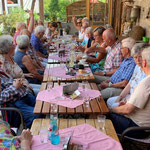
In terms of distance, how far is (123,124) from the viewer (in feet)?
6.50

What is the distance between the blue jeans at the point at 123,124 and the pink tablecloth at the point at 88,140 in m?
0.55

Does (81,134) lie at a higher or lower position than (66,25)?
lower

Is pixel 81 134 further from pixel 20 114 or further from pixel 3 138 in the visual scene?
pixel 20 114

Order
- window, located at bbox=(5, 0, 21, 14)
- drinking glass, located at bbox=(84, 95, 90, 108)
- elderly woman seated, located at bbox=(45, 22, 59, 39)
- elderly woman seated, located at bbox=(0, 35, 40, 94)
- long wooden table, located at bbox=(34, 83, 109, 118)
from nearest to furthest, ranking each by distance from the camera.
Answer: long wooden table, located at bbox=(34, 83, 109, 118)
drinking glass, located at bbox=(84, 95, 90, 108)
elderly woman seated, located at bbox=(0, 35, 40, 94)
elderly woman seated, located at bbox=(45, 22, 59, 39)
window, located at bbox=(5, 0, 21, 14)

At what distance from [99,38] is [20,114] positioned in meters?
2.57

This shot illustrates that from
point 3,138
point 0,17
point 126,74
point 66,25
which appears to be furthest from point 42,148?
point 0,17

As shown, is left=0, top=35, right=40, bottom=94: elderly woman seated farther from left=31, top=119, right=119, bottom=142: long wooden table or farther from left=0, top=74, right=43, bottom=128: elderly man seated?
left=31, top=119, right=119, bottom=142: long wooden table

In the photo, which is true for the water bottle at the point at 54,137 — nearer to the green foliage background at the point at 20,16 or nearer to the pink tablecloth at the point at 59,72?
the pink tablecloth at the point at 59,72

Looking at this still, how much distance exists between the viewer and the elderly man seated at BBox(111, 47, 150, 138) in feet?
5.56

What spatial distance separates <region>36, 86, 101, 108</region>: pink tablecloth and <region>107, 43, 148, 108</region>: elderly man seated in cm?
37

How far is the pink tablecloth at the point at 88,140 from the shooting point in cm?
131

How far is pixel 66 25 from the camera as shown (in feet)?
35.3

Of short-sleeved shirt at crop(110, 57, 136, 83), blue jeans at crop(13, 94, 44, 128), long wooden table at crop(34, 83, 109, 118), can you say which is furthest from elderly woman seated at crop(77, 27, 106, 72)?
long wooden table at crop(34, 83, 109, 118)

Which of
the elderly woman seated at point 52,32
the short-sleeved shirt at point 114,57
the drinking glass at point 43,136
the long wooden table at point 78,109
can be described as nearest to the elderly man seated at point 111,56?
the short-sleeved shirt at point 114,57
